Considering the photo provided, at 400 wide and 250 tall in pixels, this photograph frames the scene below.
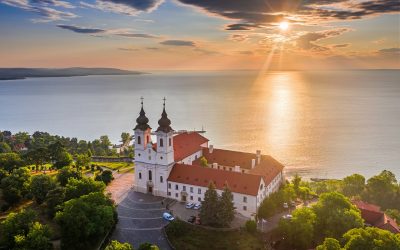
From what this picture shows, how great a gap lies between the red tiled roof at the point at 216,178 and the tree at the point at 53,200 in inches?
701

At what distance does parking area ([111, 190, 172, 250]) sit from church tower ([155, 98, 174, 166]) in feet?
22.0

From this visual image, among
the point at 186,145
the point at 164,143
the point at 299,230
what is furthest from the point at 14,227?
the point at 299,230

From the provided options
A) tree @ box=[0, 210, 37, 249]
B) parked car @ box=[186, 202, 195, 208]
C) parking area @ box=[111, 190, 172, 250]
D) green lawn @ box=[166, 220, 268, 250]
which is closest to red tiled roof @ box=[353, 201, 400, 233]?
green lawn @ box=[166, 220, 268, 250]

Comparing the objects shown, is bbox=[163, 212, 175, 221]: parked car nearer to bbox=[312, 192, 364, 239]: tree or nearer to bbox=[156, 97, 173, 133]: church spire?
bbox=[156, 97, 173, 133]: church spire

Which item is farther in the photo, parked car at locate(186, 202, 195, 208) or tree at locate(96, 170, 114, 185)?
tree at locate(96, 170, 114, 185)

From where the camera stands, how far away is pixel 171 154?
61.9 metres

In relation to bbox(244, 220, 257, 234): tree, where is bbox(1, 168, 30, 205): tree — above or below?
above

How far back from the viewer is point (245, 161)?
67.7 m

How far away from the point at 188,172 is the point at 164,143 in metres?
6.48

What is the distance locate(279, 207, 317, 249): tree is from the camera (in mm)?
47562

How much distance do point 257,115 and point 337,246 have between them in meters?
151

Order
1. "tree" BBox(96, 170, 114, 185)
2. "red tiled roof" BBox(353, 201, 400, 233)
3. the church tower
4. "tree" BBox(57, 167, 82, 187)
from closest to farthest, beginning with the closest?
"red tiled roof" BBox(353, 201, 400, 233) → the church tower → "tree" BBox(57, 167, 82, 187) → "tree" BBox(96, 170, 114, 185)

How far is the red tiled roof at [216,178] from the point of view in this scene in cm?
5520

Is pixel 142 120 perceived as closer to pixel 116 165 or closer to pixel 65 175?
pixel 65 175
